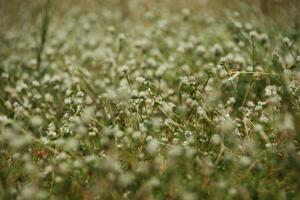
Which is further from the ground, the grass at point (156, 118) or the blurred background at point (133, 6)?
the grass at point (156, 118)

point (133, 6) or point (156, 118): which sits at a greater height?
point (156, 118)

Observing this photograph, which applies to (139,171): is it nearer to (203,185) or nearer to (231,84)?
(203,185)

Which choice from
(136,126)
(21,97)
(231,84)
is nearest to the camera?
(136,126)

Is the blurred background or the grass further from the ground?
the grass

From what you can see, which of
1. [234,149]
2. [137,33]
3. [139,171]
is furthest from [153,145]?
[137,33]

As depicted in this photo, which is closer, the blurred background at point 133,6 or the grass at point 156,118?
the grass at point 156,118

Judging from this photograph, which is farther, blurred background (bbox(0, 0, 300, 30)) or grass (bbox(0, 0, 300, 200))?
blurred background (bbox(0, 0, 300, 30))

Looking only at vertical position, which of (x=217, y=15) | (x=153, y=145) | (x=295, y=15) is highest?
(x=153, y=145)

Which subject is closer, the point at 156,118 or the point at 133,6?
the point at 156,118
